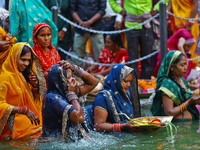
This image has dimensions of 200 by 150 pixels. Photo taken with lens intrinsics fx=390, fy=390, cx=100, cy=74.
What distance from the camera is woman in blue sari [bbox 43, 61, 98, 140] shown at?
13.7ft

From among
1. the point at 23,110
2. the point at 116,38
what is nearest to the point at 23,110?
the point at 23,110

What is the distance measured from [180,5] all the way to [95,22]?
200 cm

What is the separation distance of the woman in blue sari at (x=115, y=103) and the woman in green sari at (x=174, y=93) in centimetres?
74

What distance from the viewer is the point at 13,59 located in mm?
5082

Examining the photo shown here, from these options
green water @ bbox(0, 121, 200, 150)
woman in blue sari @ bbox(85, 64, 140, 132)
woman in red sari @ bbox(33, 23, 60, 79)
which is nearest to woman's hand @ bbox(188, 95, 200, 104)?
green water @ bbox(0, 121, 200, 150)

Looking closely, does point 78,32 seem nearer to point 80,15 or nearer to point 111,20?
point 80,15

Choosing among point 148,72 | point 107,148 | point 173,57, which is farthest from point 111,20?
point 107,148

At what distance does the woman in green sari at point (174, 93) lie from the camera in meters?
5.70

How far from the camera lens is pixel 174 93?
5766 millimetres

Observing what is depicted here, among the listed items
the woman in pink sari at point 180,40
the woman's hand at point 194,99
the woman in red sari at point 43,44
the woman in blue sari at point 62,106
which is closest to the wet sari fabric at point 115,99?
the woman in blue sari at point 62,106

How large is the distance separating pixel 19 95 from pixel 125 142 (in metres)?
1.56

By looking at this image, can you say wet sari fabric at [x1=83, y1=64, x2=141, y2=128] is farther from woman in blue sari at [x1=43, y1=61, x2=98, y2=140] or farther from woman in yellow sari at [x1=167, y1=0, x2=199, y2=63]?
woman in yellow sari at [x1=167, y1=0, x2=199, y2=63]

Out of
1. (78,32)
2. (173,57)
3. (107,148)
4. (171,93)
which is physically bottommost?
(107,148)

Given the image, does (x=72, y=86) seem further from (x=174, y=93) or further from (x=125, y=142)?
(x=174, y=93)
